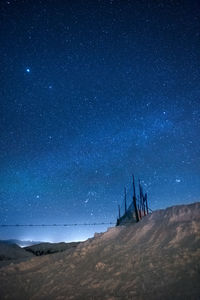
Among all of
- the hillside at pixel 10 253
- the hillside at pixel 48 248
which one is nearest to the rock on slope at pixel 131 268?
the hillside at pixel 10 253

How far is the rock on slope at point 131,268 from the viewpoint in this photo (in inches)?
163

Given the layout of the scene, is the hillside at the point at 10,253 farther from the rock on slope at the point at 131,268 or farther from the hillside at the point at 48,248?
the rock on slope at the point at 131,268

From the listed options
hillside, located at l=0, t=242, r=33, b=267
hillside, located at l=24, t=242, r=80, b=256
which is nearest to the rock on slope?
hillside, located at l=0, t=242, r=33, b=267

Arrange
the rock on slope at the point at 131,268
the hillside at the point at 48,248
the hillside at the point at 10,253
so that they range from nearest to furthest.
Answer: the rock on slope at the point at 131,268
the hillside at the point at 10,253
the hillside at the point at 48,248

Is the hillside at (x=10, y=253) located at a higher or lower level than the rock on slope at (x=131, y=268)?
lower

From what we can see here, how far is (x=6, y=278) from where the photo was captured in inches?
283

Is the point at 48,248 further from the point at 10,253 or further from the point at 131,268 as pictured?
the point at 131,268

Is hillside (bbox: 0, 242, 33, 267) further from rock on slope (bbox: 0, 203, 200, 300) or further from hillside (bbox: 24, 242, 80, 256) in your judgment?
rock on slope (bbox: 0, 203, 200, 300)

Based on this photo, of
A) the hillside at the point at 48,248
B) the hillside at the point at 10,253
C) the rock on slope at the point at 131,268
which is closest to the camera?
the rock on slope at the point at 131,268

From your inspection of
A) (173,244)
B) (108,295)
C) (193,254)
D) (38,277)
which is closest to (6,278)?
(38,277)

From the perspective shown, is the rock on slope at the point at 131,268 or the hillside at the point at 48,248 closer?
the rock on slope at the point at 131,268

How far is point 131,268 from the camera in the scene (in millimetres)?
5297

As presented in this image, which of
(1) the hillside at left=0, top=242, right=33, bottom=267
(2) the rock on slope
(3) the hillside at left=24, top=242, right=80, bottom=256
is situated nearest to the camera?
(2) the rock on slope

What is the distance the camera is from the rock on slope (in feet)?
13.6
